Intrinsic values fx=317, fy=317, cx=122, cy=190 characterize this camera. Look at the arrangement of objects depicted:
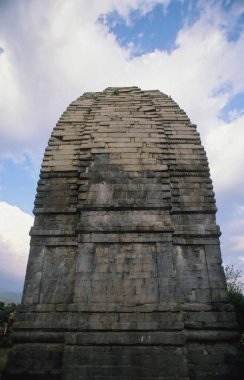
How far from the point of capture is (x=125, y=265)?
301 inches

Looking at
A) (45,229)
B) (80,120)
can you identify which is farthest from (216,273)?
(80,120)

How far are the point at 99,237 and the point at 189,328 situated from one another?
297 cm

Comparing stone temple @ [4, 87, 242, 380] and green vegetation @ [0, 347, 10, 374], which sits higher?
stone temple @ [4, 87, 242, 380]

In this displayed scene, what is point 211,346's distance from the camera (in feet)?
23.0

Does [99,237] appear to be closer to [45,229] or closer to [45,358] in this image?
[45,229]

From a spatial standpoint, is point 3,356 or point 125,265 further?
point 3,356

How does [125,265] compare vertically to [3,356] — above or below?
above

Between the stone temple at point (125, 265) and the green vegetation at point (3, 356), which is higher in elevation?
the stone temple at point (125, 265)

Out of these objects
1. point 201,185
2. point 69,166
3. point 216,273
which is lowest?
point 216,273

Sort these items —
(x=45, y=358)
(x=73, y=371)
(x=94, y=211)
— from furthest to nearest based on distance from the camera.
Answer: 1. (x=94, y=211)
2. (x=45, y=358)
3. (x=73, y=371)

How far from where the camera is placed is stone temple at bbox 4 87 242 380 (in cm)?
669

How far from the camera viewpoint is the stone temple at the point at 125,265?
669cm

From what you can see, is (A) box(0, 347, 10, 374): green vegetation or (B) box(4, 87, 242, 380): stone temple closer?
(B) box(4, 87, 242, 380): stone temple

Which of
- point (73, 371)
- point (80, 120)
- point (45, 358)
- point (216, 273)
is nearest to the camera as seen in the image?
point (73, 371)
